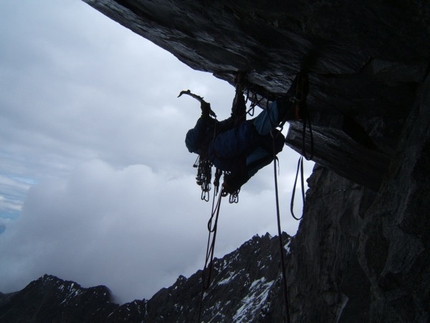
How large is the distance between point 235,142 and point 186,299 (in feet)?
236

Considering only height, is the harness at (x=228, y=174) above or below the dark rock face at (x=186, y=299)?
below

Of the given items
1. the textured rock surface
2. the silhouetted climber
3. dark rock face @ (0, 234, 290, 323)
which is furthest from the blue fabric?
dark rock face @ (0, 234, 290, 323)

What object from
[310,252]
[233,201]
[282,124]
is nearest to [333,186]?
[310,252]

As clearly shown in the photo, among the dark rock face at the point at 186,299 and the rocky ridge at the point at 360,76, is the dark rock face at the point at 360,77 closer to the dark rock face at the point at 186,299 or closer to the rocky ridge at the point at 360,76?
the rocky ridge at the point at 360,76

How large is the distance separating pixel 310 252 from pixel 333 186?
2650mm

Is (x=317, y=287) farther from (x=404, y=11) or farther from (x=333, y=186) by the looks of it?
(x=404, y=11)

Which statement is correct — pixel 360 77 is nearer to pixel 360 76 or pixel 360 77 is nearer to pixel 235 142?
pixel 360 76

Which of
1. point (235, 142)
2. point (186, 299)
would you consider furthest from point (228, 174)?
point (186, 299)

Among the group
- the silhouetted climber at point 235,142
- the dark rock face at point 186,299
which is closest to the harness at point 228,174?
the silhouetted climber at point 235,142

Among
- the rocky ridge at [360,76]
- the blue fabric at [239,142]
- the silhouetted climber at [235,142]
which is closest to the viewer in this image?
the rocky ridge at [360,76]

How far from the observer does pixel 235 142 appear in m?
4.72

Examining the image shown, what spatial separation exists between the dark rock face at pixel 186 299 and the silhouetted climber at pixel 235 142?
83.7 ft

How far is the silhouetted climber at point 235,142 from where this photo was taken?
14.9 ft

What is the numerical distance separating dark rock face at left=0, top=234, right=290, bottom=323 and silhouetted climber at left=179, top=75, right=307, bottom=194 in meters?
25.5
